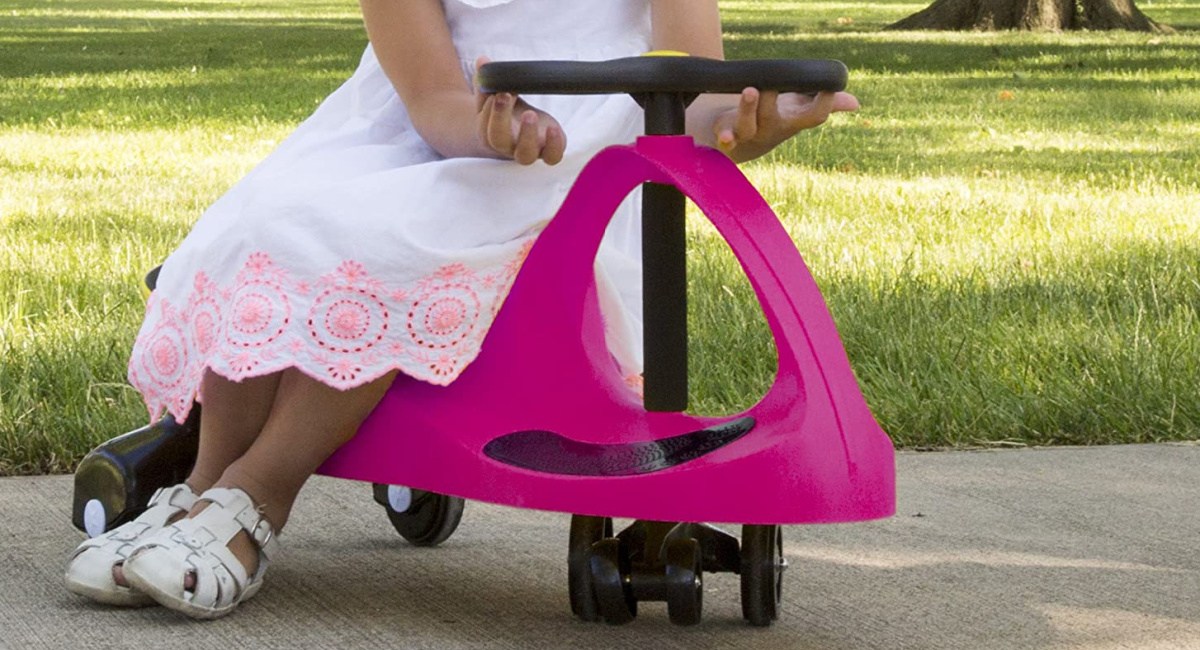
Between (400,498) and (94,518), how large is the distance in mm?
415

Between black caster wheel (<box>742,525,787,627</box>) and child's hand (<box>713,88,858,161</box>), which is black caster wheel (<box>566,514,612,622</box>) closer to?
black caster wheel (<box>742,525,787,627</box>)

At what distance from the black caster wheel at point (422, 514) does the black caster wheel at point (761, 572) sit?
1.75 ft

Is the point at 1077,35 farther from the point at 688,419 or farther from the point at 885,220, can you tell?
the point at 688,419

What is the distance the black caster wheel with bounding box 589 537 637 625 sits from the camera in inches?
77.2

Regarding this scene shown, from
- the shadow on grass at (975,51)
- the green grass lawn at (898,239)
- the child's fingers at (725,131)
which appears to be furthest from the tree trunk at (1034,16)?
the child's fingers at (725,131)

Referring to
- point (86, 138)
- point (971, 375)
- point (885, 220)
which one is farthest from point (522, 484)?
point (86, 138)

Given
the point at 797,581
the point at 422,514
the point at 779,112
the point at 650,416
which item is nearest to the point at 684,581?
the point at 650,416

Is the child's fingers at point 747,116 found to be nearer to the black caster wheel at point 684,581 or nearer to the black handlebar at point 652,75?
the black handlebar at point 652,75

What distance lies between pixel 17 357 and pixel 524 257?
1.72m

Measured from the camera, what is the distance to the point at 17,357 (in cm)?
347

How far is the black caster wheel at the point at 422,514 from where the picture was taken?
2408mm

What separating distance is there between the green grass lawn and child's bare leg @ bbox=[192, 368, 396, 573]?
3.05ft

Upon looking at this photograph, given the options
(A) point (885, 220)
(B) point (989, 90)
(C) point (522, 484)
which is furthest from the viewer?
(B) point (989, 90)

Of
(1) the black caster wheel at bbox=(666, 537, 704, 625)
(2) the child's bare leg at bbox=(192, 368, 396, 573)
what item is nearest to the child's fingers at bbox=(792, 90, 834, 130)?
(1) the black caster wheel at bbox=(666, 537, 704, 625)
